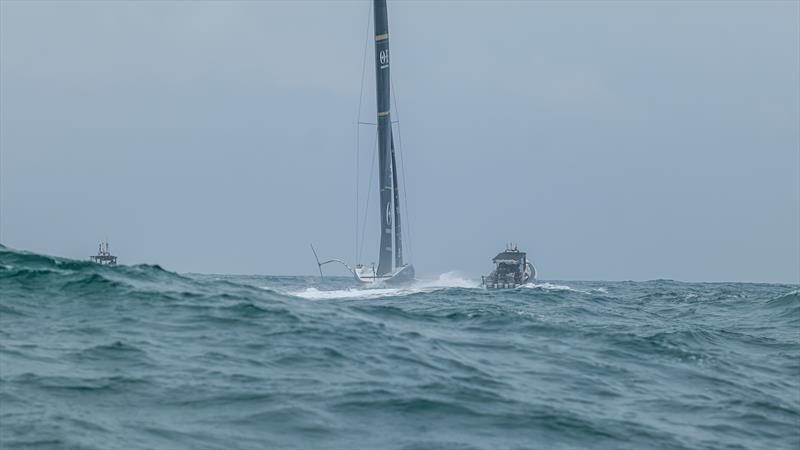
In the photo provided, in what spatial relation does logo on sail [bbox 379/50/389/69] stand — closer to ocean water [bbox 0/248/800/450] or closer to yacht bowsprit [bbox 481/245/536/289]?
yacht bowsprit [bbox 481/245/536/289]

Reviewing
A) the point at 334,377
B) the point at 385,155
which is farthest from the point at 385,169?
the point at 334,377

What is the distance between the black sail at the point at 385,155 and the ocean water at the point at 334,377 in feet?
141

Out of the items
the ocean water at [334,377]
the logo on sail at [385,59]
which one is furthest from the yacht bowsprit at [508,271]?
the ocean water at [334,377]

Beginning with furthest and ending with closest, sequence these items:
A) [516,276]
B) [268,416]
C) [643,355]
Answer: [516,276], [643,355], [268,416]

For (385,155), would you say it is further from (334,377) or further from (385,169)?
(334,377)

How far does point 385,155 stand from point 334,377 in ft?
174

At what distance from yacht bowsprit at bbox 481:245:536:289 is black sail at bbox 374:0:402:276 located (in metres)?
7.51

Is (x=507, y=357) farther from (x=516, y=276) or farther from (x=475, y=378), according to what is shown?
(x=516, y=276)

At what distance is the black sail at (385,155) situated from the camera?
67.2m

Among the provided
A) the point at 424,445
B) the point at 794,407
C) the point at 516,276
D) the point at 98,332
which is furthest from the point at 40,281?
the point at 516,276

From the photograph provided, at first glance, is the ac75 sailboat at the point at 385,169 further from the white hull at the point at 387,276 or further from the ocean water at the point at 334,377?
the ocean water at the point at 334,377

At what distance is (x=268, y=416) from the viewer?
12.3 meters

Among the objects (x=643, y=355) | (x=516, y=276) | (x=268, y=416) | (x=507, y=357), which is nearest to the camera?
(x=268, y=416)

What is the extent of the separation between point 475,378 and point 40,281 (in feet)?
40.2
